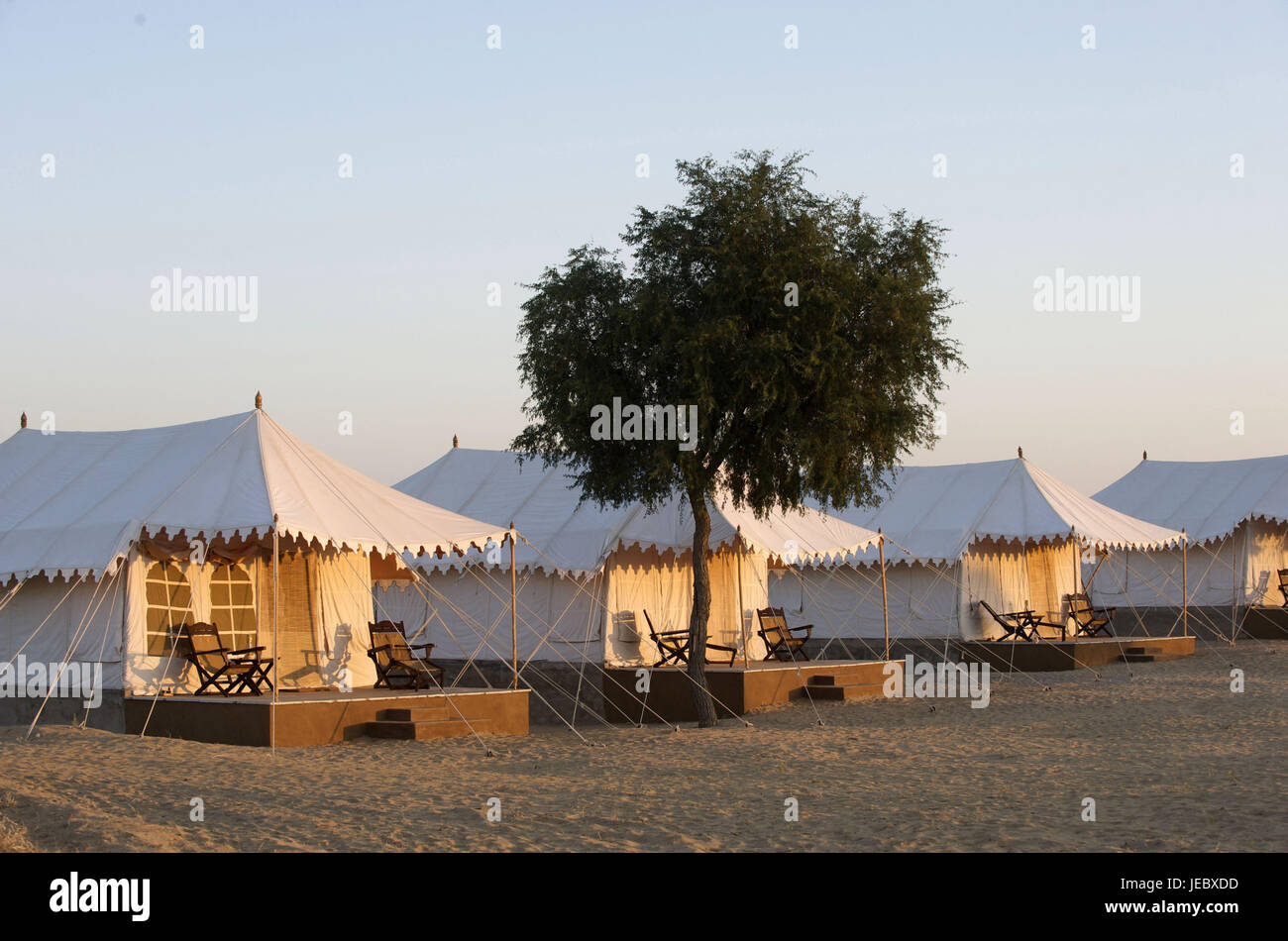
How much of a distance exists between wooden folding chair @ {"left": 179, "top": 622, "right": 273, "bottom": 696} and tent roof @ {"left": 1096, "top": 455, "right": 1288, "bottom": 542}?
63.9 ft

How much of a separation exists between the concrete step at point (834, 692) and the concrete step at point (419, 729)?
518cm

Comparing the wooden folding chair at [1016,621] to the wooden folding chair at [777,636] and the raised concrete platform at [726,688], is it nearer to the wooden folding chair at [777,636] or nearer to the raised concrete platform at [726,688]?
the wooden folding chair at [777,636]

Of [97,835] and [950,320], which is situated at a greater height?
[950,320]

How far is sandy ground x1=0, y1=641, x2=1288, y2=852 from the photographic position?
716 cm

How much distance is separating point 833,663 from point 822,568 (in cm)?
486

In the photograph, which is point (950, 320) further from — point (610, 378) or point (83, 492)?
point (83, 492)

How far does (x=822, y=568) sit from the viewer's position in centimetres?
2230

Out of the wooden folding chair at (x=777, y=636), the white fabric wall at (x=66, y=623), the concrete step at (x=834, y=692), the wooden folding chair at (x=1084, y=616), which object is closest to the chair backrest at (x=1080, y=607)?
the wooden folding chair at (x=1084, y=616)

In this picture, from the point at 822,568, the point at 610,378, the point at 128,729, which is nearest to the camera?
the point at 128,729

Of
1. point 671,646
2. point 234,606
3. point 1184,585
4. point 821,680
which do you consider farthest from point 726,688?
point 1184,585

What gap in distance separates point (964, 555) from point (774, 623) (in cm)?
493

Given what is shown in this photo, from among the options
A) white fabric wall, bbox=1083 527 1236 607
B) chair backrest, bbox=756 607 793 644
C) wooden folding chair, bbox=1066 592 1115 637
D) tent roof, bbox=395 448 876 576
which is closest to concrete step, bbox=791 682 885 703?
chair backrest, bbox=756 607 793 644
